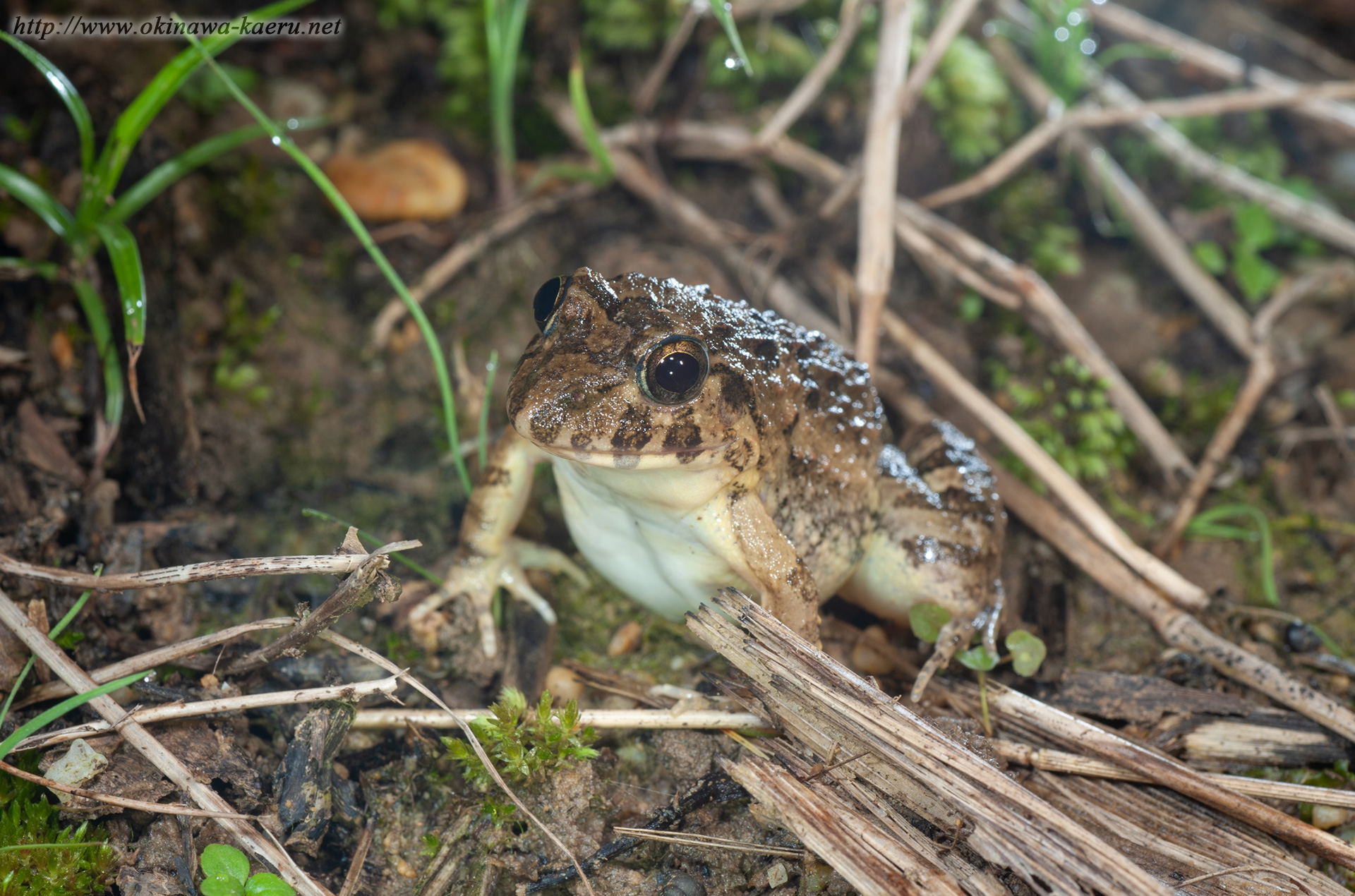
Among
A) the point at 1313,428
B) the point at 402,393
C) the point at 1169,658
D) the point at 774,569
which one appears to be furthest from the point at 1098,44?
the point at 402,393

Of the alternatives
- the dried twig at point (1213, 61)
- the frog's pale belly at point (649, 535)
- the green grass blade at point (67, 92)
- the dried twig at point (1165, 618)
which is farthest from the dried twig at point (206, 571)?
the dried twig at point (1213, 61)

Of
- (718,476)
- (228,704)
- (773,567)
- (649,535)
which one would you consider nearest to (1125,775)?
(773,567)

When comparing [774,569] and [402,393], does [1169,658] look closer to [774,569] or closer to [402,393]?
[774,569]

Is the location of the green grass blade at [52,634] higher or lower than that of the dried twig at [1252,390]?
lower

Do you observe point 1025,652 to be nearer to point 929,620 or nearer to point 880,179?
point 929,620

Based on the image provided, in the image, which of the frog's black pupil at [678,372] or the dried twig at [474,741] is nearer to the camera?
the dried twig at [474,741]

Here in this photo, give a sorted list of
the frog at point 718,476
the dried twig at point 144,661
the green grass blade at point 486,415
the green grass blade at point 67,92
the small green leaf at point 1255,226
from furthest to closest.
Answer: the small green leaf at point 1255,226 → the green grass blade at point 486,415 → the green grass blade at point 67,92 → the frog at point 718,476 → the dried twig at point 144,661

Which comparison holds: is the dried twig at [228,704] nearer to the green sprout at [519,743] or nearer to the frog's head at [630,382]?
the green sprout at [519,743]
